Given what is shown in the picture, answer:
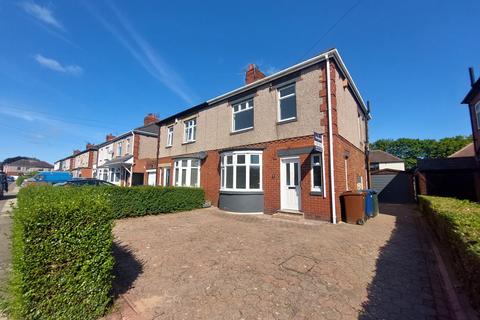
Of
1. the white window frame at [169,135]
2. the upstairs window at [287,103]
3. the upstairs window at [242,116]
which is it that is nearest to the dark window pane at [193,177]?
the upstairs window at [242,116]

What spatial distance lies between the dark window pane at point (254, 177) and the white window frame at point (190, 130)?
611 centimetres

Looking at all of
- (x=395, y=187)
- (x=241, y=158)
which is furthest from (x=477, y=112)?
(x=241, y=158)

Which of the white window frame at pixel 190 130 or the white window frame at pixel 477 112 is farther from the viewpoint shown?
the white window frame at pixel 190 130

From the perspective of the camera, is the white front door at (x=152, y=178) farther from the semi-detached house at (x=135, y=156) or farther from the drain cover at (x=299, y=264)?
the drain cover at (x=299, y=264)

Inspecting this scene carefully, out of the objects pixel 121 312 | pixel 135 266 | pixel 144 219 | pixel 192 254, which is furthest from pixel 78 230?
pixel 144 219

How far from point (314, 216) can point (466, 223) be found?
558 cm

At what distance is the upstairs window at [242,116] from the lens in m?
12.3

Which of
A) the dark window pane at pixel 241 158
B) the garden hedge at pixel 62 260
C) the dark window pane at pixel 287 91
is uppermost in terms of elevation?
the dark window pane at pixel 287 91

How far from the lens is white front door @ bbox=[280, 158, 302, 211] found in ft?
32.4

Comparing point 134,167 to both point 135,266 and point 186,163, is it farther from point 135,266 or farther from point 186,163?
point 135,266

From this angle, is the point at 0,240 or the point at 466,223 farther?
the point at 0,240

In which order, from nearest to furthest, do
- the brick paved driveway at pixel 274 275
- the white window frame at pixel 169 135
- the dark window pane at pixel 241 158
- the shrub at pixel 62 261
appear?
the shrub at pixel 62 261, the brick paved driveway at pixel 274 275, the dark window pane at pixel 241 158, the white window frame at pixel 169 135

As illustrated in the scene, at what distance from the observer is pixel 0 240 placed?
21.7 feet

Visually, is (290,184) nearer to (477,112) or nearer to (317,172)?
(317,172)
